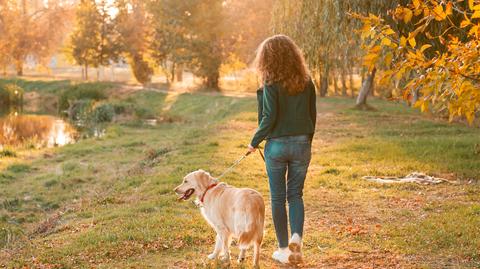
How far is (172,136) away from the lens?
25.8 m

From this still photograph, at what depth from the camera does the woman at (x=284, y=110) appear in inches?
260

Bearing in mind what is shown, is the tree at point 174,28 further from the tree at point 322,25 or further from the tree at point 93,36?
the tree at point 322,25

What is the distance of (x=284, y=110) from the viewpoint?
6.66 m

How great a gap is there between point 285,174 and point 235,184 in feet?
18.5

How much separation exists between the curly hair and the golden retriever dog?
1.20 m

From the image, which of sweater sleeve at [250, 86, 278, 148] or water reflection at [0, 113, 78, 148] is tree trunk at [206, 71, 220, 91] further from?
sweater sleeve at [250, 86, 278, 148]

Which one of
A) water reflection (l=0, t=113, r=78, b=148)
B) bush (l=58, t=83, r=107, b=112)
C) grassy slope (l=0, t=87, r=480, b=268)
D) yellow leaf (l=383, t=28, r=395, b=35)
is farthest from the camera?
bush (l=58, t=83, r=107, b=112)

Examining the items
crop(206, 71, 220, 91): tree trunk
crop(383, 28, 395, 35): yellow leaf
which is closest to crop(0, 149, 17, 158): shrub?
crop(383, 28, 395, 35): yellow leaf

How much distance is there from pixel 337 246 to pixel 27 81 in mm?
48927

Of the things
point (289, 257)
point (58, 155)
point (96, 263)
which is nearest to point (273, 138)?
point (289, 257)

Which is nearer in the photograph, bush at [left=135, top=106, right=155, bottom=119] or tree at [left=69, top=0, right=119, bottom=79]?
bush at [left=135, top=106, right=155, bottom=119]

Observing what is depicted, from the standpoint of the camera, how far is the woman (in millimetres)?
6594

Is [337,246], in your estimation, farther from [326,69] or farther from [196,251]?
[326,69]

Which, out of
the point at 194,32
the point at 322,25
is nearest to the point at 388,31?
the point at 322,25
